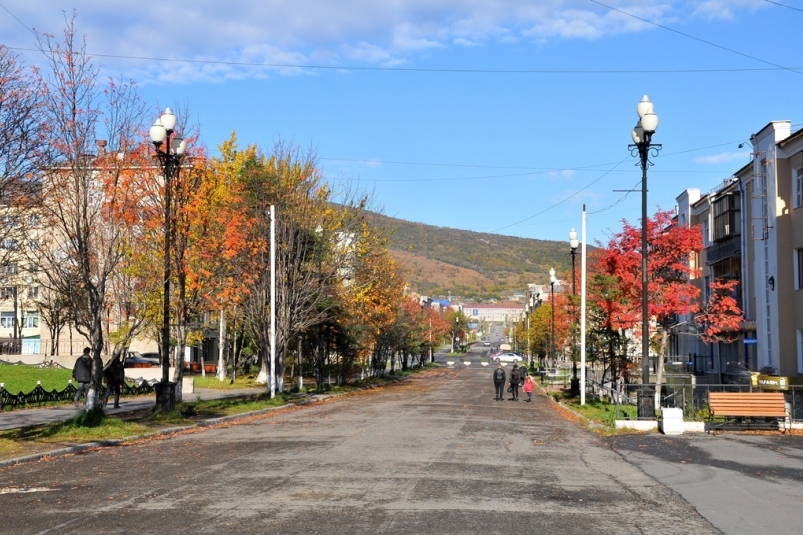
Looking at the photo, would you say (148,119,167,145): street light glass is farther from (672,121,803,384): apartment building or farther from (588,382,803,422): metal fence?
(672,121,803,384): apartment building

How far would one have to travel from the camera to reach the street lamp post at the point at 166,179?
20.8 m

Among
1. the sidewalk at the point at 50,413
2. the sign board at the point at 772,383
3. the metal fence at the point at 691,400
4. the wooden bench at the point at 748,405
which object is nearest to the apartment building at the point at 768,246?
the sign board at the point at 772,383

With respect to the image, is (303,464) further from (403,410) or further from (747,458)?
(403,410)

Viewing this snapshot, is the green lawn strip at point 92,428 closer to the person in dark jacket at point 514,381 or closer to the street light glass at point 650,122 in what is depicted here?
the street light glass at point 650,122

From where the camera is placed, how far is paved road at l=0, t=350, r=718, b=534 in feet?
29.5

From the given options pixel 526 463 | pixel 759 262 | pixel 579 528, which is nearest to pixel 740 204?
pixel 759 262

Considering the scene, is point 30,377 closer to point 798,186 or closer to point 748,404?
point 748,404

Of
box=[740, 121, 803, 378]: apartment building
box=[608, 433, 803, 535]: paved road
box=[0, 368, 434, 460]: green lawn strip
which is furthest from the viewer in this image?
box=[740, 121, 803, 378]: apartment building

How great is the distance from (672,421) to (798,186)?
47.6 feet

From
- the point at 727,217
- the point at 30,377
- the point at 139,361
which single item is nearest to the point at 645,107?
the point at 727,217

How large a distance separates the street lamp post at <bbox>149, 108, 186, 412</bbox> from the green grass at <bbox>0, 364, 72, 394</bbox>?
1274 centimetres

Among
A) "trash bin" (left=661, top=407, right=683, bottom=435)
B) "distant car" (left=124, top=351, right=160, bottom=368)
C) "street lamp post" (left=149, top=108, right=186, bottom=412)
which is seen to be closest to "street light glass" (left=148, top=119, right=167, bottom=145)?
"street lamp post" (left=149, top=108, right=186, bottom=412)

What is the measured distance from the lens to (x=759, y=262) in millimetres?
33125

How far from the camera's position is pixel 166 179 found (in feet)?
72.7
